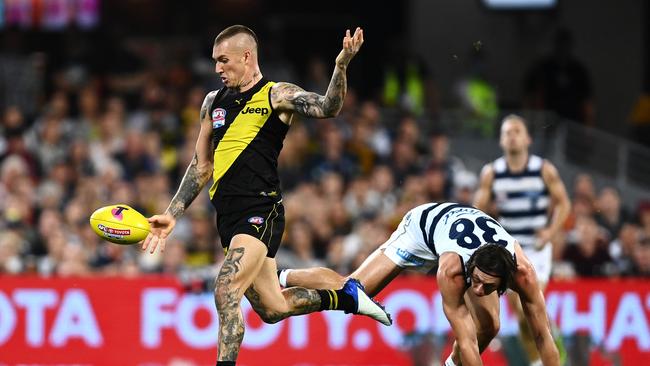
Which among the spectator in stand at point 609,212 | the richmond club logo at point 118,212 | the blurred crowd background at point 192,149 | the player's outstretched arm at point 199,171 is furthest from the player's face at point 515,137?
the richmond club logo at point 118,212

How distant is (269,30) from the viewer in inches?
845

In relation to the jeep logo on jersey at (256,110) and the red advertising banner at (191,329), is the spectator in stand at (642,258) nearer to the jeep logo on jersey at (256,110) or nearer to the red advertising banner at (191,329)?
the red advertising banner at (191,329)

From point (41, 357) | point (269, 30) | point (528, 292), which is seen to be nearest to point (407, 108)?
point (269, 30)

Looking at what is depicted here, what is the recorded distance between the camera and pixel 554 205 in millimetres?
11875

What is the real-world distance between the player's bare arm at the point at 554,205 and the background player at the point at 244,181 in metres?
3.03

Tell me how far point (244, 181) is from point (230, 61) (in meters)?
0.82

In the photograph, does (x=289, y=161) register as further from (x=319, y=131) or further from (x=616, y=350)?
(x=616, y=350)

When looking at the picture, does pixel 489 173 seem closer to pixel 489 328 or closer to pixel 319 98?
pixel 489 328

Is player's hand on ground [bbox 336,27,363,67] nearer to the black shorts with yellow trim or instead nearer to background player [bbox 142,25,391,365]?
background player [bbox 142,25,391,365]

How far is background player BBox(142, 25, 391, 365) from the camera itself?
29.3 feet

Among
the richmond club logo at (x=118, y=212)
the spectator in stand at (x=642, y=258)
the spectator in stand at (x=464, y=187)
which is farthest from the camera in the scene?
the spectator in stand at (x=464, y=187)

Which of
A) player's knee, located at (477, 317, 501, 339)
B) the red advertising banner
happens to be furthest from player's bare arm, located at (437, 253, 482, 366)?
the red advertising banner

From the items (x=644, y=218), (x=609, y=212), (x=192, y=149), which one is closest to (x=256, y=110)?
(x=192, y=149)

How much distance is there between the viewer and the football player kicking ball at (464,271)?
8.93 metres
